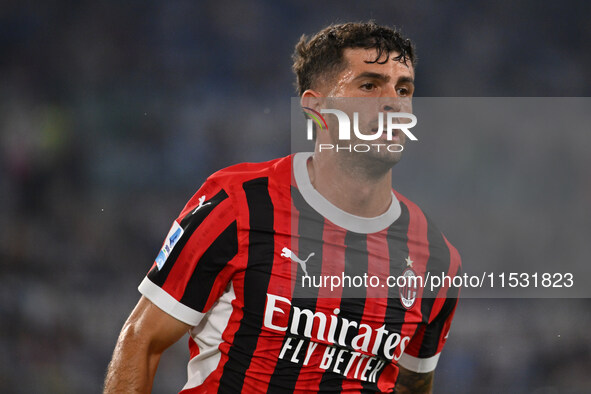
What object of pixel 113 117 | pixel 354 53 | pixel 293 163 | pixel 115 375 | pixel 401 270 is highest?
pixel 113 117

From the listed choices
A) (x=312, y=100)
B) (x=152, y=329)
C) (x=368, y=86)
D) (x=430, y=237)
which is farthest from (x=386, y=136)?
(x=152, y=329)

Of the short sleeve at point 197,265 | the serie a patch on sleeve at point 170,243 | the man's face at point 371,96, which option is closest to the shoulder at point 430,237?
the man's face at point 371,96

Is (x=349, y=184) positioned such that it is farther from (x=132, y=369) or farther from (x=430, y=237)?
→ (x=132, y=369)

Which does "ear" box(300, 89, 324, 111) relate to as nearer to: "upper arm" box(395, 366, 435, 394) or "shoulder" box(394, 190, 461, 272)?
"shoulder" box(394, 190, 461, 272)

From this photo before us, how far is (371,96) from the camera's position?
6.30 ft

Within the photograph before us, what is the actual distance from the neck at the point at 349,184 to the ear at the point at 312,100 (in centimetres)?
15

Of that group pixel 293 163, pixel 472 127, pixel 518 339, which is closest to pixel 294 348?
pixel 293 163

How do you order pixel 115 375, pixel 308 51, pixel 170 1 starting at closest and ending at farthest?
1. pixel 115 375
2. pixel 308 51
3. pixel 170 1

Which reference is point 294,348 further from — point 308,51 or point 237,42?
point 237,42

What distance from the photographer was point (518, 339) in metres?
3.60

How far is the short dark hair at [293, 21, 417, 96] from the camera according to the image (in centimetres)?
197

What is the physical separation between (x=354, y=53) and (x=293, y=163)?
39 centimetres

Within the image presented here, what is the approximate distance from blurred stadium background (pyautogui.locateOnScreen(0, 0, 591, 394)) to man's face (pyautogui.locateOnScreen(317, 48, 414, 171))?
1783mm

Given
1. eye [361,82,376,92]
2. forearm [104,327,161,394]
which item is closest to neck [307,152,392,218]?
eye [361,82,376,92]
